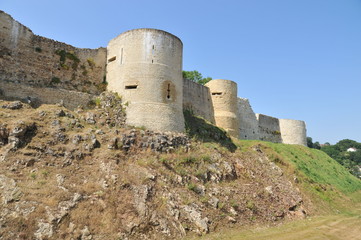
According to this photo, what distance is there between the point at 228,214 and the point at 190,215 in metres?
1.89

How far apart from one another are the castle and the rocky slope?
931 millimetres

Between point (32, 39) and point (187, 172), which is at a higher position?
point (32, 39)

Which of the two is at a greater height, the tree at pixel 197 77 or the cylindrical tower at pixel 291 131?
the tree at pixel 197 77

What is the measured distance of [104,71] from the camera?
18312 millimetres

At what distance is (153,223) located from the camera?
9.77 metres

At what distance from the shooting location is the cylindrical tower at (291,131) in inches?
1332

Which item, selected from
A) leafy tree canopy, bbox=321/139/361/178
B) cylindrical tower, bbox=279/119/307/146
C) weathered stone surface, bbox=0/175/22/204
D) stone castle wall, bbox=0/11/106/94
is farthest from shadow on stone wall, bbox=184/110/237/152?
leafy tree canopy, bbox=321/139/361/178

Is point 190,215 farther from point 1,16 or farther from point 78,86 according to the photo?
point 1,16

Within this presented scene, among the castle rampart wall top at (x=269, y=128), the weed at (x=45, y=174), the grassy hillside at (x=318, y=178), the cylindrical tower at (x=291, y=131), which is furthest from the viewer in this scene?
the cylindrical tower at (x=291, y=131)

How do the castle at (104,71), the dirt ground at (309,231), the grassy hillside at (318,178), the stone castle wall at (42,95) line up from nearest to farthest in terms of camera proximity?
the dirt ground at (309,231)
the stone castle wall at (42,95)
the castle at (104,71)
the grassy hillside at (318,178)

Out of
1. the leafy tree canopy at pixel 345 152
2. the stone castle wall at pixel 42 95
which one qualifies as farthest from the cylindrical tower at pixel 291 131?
the leafy tree canopy at pixel 345 152

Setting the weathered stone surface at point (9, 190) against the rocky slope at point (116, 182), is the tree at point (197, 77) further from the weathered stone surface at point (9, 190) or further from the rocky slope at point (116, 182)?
the weathered stone surface at point (9, 190)

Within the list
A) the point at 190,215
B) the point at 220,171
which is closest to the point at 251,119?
the point at 220,171

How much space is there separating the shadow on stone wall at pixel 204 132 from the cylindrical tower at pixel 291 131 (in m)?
15.9
